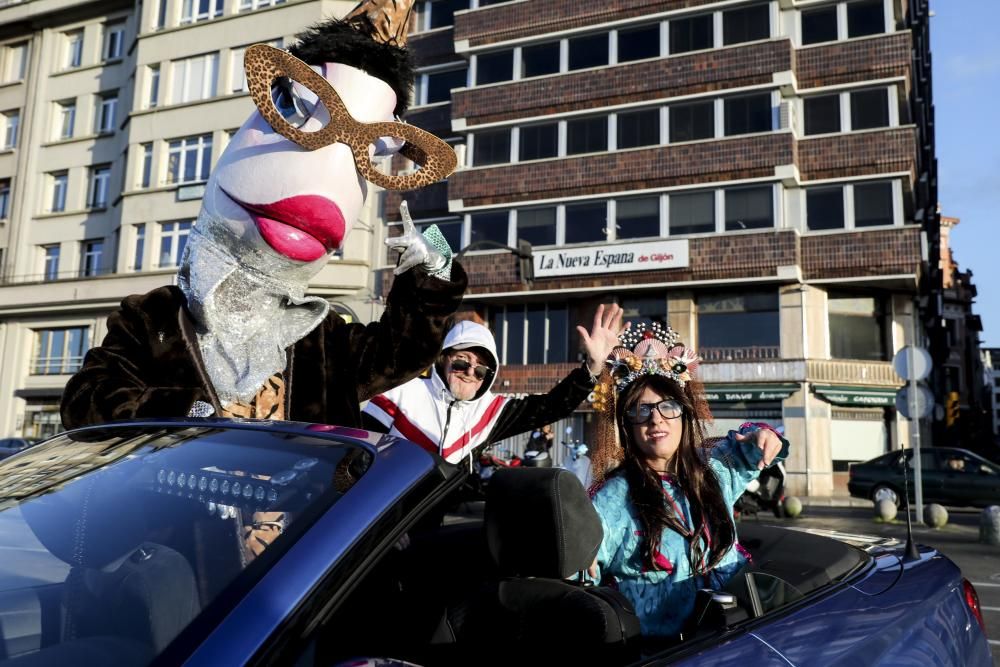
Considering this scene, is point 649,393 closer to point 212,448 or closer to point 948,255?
point 212,448

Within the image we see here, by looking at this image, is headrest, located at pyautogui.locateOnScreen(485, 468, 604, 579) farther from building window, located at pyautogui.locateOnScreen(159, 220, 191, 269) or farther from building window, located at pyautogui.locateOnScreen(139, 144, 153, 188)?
building window, located at pyautogui.locateOnScreen(139, 144, 153, 188)

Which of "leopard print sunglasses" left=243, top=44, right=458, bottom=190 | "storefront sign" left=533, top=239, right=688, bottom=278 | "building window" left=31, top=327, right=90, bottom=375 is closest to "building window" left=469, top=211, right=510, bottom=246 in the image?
"storefront sign" left=533, top=239, right=688, bottom=278

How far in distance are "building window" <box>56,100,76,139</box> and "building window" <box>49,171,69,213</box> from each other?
58.2 inches

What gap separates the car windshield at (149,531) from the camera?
4.18 ft

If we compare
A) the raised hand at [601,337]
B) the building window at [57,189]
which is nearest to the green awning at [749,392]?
the raised hand at [601,337]

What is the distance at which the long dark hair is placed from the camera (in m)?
2.47

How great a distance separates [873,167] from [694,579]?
69.9ft

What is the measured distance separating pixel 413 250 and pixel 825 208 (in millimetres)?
20875

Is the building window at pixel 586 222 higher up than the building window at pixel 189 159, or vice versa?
the building window at pixel 189 159

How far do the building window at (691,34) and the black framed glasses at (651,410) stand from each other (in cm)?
2221

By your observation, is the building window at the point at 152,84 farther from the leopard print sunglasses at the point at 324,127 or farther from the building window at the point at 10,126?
the leopard print sunglasses at the point at 324,127

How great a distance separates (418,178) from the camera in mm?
3084

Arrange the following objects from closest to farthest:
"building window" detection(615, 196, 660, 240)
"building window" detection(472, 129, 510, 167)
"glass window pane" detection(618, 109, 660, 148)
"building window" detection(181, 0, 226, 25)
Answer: "building window" detection(615, 196, 660, 240), "glass window pane" detection(618, 109, 660, 148), "building window" detection(472, 129, 510, 167), "building window" detection(181, 0, 226, 25)

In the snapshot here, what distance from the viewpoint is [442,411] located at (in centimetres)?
379
